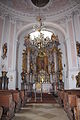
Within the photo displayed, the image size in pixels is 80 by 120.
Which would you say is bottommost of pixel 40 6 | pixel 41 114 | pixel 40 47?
pixel 41 114

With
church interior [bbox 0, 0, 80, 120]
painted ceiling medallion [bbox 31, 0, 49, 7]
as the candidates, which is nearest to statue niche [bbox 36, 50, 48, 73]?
church interior [bbox 0, 0, 80, 120]

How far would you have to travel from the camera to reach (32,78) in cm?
1309

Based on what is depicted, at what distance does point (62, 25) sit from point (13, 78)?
8305mm

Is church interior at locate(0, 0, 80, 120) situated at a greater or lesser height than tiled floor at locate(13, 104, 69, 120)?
greater

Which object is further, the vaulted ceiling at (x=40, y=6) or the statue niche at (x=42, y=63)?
the statue niche at (x=42, y=63)

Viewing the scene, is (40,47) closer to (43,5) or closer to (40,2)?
(43,5)

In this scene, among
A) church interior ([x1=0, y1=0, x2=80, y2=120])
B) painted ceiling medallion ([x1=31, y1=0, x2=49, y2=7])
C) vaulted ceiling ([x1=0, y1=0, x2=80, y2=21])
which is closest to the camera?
church interior ([x1=0, y1=0, x2=80, y2=120])

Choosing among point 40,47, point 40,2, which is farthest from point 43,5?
point 40,47

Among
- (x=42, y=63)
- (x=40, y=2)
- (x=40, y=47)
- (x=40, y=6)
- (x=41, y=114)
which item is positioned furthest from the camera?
(x=40, y=6)

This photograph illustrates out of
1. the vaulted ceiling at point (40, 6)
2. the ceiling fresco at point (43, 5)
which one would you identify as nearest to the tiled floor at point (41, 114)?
the vaulted ceiling at point (40, 6)

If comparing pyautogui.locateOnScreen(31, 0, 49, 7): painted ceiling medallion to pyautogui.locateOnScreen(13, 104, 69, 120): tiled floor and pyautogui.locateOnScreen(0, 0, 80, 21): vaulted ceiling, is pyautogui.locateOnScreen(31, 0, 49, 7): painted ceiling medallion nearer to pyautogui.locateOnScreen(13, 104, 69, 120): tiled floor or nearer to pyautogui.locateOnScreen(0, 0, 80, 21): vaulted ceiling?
pyautogui.locateOnScreen(0, 0, 80, 21): vaulted ceiling

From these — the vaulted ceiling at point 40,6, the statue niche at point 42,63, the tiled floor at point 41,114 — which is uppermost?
the vaulted ceiling at point 40,6

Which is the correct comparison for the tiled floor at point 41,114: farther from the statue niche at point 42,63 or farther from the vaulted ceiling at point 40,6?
the vaulted ceiling at point 40,6

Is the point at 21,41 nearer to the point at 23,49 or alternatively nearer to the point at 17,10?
the point at 23,49
